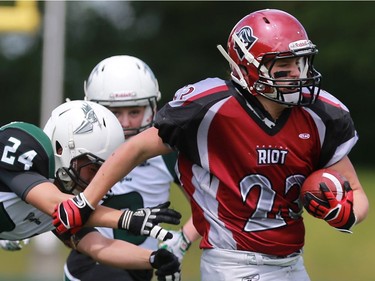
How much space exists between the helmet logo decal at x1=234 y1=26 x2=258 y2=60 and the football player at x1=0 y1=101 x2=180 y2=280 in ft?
2.39

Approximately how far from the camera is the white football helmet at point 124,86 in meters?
5.56

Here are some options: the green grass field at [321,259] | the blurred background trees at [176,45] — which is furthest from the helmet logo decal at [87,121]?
the blurred background trees at [176,45]

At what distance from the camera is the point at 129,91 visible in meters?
5.59

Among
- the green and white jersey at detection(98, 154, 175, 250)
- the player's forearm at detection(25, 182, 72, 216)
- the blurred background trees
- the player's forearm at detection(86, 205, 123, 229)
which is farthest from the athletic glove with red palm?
the blurred background trees

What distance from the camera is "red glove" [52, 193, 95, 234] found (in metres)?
4.23

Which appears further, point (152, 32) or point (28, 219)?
point (152, 32)

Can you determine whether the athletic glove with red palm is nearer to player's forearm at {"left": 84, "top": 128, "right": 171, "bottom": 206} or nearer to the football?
the football

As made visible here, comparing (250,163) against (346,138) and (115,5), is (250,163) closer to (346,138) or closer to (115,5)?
(346,138)

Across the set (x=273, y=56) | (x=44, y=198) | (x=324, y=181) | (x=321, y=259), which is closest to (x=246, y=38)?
(x=273, y=56)

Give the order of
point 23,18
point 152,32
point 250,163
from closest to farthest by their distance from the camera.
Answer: point 250,163, point 23,18, point 152,32

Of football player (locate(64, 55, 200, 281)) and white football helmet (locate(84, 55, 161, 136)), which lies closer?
football player (locate(64, 55, 200, 281))

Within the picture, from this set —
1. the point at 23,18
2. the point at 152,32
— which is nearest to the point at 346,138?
the point at 23,18

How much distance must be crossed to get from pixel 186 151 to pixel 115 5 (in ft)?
68.4

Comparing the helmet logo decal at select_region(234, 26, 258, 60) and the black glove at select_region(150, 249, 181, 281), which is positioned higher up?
the helmet logo decal at select_region(234, 26, 258, 60)
